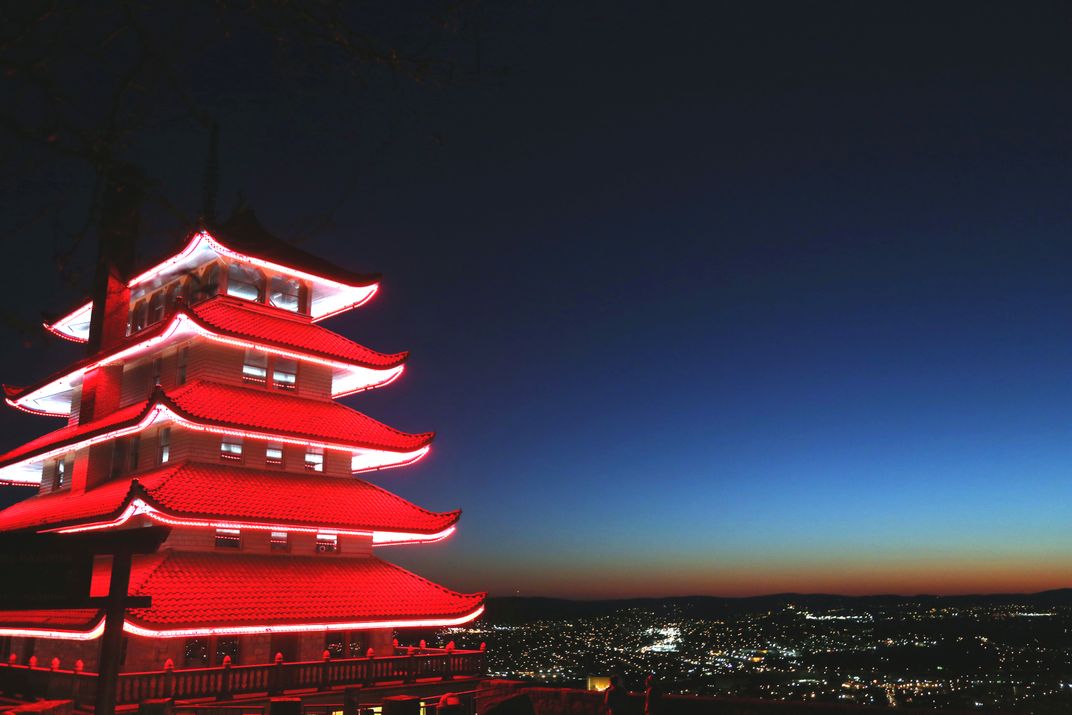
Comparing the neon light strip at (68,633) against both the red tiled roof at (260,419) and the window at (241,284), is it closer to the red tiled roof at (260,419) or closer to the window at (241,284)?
the red tiled roof at (260,419)

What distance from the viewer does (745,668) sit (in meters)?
156

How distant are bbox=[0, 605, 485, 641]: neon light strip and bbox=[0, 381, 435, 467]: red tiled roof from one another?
6.62m

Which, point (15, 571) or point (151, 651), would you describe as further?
point (151, 651)

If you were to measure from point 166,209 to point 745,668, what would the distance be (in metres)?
166

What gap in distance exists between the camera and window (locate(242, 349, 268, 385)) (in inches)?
1224

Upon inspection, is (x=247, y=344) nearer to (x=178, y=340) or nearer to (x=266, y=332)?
(x=266, y=332)

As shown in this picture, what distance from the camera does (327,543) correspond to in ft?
99.2

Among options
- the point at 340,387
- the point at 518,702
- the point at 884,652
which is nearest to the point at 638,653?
the point at 884,652

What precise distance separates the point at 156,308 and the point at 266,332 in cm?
689

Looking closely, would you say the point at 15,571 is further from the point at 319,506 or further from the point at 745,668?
the point at 745,668

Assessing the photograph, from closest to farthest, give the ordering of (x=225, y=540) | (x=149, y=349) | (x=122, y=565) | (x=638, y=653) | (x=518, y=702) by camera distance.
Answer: (x=518, y=702), (x=122, y=565), (x=225, y=540), (x=149, y=349), (x=638, y=653)

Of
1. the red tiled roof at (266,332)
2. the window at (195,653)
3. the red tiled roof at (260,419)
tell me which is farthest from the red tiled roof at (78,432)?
the window at (195,653)

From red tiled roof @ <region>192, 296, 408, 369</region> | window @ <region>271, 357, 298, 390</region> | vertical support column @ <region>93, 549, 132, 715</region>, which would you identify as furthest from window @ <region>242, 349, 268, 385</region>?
vertical support column @ <region>93, 549, 132, 715</region>

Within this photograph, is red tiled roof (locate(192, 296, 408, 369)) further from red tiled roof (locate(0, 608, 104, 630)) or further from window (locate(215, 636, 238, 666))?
window (locate(215, 636, 238, 666))
